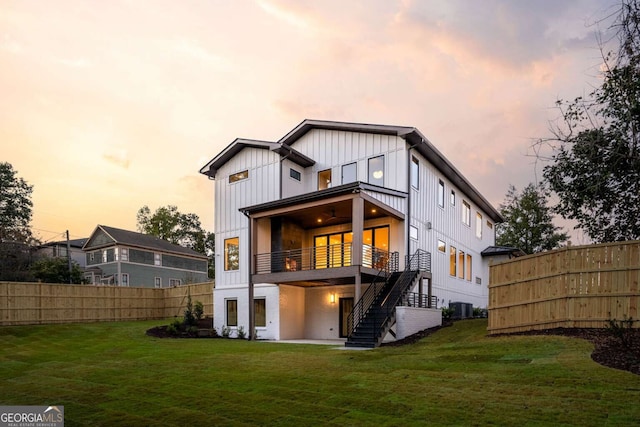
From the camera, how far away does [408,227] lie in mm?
18281

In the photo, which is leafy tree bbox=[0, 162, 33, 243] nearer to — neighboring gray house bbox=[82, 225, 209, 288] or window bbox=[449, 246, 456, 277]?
neighboring gray house bbox=[82, 225, 209, 288]

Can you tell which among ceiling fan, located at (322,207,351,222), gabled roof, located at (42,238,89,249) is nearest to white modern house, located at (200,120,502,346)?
ceiling fan, located at (322,207,351,222)

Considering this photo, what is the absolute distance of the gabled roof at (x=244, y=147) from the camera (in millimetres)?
20328

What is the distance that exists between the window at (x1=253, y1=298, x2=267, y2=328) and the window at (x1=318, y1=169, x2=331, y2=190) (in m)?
6.09

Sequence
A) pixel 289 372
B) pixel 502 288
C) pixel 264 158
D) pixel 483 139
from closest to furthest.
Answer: pixel 289 372 → pixel 502 288 → pixel 483 139 → pixel 264 158

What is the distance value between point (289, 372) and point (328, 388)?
1.87 meters

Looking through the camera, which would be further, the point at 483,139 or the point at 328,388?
the point at 483,139

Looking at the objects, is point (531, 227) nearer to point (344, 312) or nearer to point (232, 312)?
point (344, 312)

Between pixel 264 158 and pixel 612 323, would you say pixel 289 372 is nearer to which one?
pixel 612 323

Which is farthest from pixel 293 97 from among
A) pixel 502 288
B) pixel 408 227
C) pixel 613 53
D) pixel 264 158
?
pixel 613 53

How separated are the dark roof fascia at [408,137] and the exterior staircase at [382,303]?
177 inches

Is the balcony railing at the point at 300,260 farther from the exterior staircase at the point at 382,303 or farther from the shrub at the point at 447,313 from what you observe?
the shrub at the point at 447,313

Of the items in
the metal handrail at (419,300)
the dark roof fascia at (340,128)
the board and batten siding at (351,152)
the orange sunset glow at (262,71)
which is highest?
the orange sunset glow at (262,71)

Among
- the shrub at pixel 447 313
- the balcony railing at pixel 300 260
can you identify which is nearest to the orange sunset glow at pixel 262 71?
the shrub at pixel 447 313
